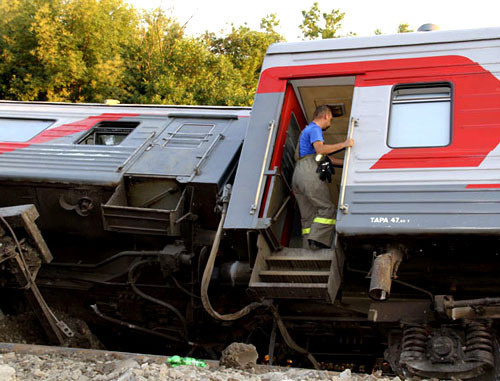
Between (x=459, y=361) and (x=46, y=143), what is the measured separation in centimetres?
534

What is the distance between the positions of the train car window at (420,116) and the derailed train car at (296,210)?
0.01 meters

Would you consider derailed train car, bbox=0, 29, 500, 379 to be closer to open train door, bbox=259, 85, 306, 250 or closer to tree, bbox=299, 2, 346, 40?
open train door, bbox=259, 85, 306, 250

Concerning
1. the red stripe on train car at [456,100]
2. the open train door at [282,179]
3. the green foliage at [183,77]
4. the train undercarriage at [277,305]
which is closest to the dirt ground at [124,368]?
the train undercarriage at [277,305]

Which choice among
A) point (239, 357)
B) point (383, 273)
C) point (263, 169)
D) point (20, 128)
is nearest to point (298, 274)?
point (383, 273)

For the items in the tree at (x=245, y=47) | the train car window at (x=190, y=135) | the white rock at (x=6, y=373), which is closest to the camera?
the white rock at (x=6, y=373)

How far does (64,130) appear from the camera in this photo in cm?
826

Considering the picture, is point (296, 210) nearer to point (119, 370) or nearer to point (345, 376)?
point (345, 376)

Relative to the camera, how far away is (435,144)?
5777mm

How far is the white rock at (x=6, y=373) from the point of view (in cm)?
454

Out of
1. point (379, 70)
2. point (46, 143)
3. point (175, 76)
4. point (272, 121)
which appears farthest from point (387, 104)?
point (175, 76)

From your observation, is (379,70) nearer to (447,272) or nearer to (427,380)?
(447,272)

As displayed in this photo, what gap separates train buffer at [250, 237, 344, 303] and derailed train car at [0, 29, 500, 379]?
17 millimetres

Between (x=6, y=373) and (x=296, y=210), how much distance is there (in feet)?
12.3

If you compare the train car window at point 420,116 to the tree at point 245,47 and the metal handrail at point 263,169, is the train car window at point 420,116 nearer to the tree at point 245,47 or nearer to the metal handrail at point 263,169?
the metal handrail at point 263,169
